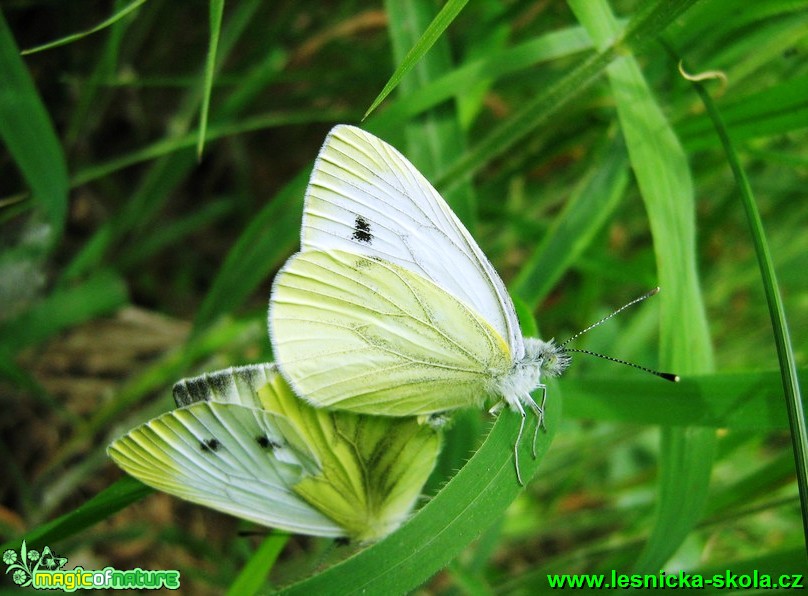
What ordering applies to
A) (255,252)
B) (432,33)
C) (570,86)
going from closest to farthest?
(432,33) → (570,86) → (255,252)

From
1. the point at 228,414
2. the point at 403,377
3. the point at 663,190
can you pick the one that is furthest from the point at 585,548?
the point at 228,414

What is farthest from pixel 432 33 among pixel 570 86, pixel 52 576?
pixel 52 576

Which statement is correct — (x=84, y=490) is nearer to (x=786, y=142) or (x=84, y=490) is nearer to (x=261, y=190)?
(x=261, y=190)

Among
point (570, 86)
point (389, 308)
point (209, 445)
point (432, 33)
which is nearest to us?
point (432, 33)

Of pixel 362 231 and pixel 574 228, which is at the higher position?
pixel 574 228

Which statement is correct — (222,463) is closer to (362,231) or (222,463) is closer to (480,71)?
(362,231)

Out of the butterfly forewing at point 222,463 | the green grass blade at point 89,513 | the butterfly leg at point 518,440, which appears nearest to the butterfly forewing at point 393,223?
the butterfly leg at point 518,440

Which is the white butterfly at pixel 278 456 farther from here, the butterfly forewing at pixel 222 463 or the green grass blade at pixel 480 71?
the green grass blade at pixel 480 71
